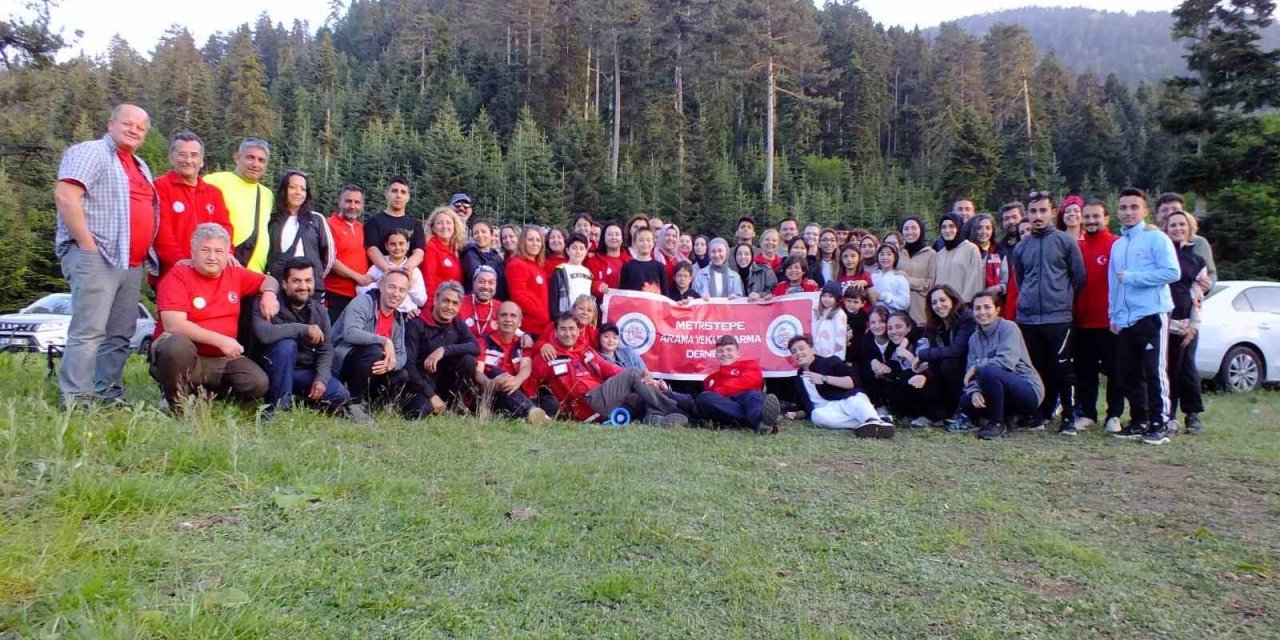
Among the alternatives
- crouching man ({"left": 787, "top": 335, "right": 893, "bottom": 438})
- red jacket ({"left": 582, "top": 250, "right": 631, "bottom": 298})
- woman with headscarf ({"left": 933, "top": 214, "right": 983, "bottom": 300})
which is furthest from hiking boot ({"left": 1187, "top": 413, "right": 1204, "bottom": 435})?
red jacket ({"left": 582, "top": 250, "right": 631, "bottom": 298})

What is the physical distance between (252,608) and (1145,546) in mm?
3910

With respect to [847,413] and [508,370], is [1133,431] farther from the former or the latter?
[508,370]

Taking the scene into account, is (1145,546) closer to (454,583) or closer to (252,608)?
(454,583)

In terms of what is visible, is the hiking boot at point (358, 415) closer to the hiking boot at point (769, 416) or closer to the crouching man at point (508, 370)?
the crouching man at point (508, 370)

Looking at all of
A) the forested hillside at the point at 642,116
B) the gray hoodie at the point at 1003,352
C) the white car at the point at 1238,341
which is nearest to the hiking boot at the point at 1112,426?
the gray hoodie at the point at 1003,352

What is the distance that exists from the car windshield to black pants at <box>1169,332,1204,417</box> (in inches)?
772

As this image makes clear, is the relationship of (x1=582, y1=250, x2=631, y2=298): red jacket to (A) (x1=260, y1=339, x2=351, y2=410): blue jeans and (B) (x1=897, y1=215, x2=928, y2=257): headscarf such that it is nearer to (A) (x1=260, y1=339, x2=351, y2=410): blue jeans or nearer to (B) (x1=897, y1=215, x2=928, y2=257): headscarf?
(B) (x1=897, y1=215, x2=928, y2=257): headscarf

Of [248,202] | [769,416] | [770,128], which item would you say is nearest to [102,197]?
[248,202]

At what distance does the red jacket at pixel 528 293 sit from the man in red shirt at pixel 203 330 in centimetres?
281

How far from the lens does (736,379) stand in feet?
23.6

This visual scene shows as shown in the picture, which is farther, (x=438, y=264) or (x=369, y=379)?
(x=438, y=264)

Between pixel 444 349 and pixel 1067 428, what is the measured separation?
557 centimetres

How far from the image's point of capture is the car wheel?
1052 centimetres

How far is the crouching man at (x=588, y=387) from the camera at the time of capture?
22.9 feet
